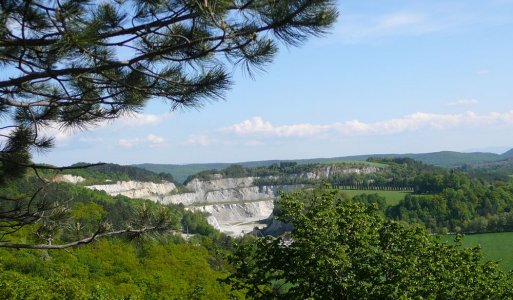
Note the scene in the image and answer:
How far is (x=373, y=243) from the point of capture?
425 inches

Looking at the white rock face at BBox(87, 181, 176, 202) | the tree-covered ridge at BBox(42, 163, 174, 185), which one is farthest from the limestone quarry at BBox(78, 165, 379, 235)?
the tree-covered ridge at BBox(42, 163, 174, 185)

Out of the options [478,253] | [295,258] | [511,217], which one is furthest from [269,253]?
[511,217]

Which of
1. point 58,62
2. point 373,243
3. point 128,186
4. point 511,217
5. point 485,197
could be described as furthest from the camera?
point 128,186

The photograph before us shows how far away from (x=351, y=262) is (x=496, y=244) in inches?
1842

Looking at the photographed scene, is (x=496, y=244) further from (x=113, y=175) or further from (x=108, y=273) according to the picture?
(x=113, y=175)

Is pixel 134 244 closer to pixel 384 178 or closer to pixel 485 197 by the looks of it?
pixel 485 197

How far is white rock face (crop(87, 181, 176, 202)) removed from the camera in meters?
118

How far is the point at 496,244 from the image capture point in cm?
5100

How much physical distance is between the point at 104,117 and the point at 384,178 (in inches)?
4544

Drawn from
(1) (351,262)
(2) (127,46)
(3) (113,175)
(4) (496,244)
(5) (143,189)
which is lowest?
(4) (496,244)

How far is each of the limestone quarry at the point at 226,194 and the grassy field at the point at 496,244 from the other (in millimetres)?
52905

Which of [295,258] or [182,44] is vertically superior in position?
[182,44]

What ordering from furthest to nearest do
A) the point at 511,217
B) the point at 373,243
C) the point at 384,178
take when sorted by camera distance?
the point at 384,178
the point at 511,217
the point at 373,243

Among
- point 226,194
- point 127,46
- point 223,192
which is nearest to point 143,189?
point 223,192
